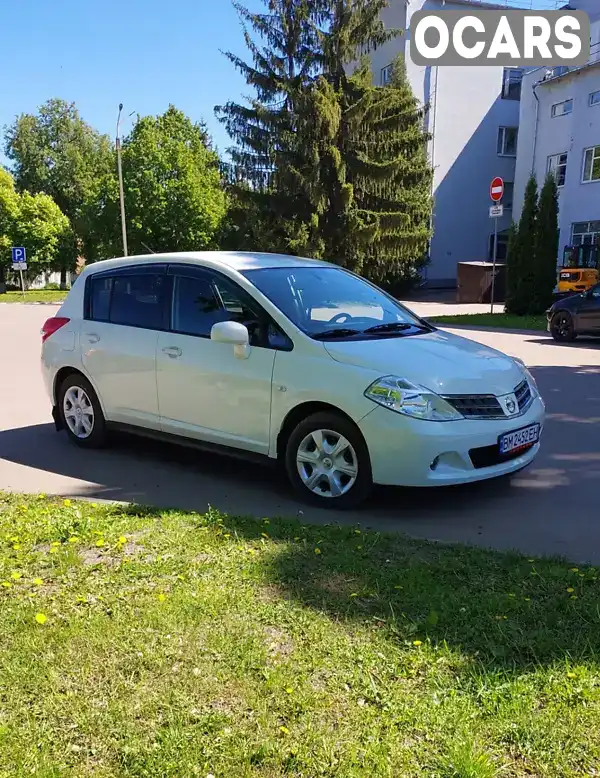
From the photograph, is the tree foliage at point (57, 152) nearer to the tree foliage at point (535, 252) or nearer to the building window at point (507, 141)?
the building window at point (507, 141)

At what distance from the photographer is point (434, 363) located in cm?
496

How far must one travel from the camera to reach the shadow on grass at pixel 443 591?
2994 millimetres

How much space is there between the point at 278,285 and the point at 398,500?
6.33 ft

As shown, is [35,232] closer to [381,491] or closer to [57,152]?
[57,152]

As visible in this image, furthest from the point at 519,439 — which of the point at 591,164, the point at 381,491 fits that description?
the point at 591,164

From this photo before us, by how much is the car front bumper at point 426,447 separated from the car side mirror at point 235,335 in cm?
113

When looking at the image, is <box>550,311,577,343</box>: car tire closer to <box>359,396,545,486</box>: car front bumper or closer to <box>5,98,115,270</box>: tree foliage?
<box>359,396,545,486</box>: car front bumper

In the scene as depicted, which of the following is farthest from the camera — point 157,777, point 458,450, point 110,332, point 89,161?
point 89,161

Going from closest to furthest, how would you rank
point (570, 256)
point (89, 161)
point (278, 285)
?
point (278, 285)
point (570, 256)
point (89, 161)

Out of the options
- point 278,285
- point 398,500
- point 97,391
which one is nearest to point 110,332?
point 97,391

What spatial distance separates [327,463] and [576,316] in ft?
40.0

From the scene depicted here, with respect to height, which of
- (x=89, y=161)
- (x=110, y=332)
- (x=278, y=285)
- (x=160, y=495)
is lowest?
(x=160, y=495)

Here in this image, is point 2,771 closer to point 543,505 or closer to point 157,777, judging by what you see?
point 157,777

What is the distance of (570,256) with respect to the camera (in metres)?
30.7
